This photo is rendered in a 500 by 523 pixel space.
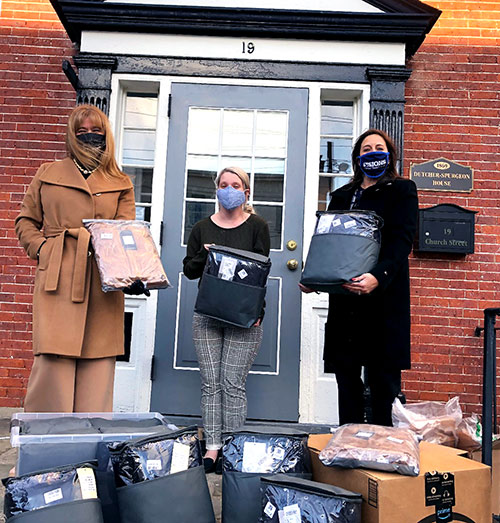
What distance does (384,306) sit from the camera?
8.67 ft

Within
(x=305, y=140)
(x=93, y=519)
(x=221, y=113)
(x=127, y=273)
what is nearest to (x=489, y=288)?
(x=305, y=140)

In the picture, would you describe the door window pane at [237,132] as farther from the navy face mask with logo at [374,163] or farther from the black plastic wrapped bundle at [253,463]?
the black plastic wrapped bundle at [253,463]

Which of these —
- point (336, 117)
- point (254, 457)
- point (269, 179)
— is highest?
point (336, 117)

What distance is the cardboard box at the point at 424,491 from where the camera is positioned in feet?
6.31

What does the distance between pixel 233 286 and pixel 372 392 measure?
3.06 feet

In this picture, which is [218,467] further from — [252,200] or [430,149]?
[430,149]

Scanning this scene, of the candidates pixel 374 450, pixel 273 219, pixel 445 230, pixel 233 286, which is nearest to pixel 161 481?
pixel 374 450

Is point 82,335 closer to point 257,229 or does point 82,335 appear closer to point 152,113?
point 257,229

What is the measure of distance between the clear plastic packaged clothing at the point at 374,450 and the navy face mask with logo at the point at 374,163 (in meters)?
1.22

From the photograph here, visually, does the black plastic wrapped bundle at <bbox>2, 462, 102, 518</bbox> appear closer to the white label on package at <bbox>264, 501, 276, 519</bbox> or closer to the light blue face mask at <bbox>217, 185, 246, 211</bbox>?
the white label on package at <bbox>264, 501, 276, 519</bbox>

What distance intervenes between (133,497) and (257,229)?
187cm

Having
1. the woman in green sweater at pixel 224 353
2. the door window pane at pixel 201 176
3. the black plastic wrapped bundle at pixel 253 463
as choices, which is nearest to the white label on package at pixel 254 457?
the black plastic wrapped bundle at pixel 253 463

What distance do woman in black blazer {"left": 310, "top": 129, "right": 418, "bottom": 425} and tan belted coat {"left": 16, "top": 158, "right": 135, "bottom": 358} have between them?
1094 mm

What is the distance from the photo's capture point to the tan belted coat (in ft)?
8.75
